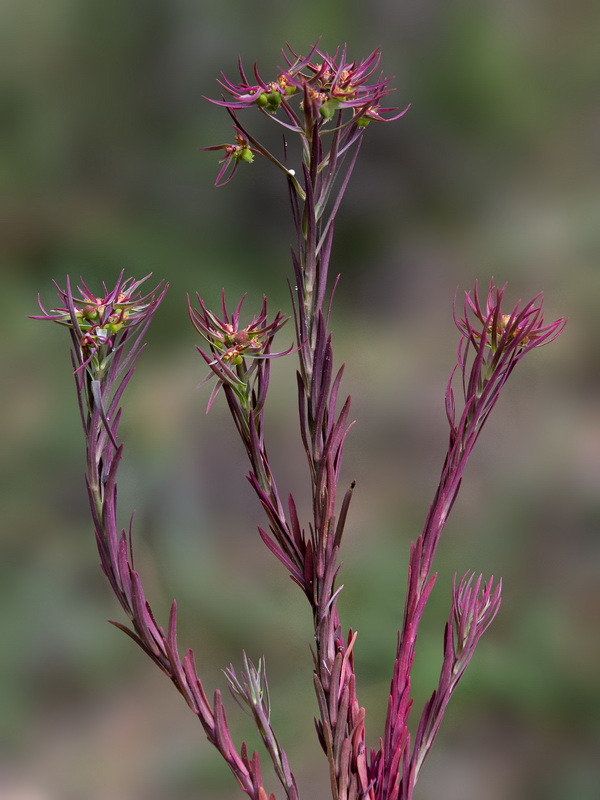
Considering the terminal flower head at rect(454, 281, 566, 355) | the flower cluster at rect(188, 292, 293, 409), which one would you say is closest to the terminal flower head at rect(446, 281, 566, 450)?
the terminal flower head at rect(454, 281, 566, 355)

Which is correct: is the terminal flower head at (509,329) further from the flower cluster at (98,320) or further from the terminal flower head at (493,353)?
the flower cluster at (98,320)

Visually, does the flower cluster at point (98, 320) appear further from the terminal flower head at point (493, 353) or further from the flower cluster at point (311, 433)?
the terminal flower head at point (493, 353)

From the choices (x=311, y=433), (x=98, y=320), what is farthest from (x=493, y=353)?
(x=98, y=320)

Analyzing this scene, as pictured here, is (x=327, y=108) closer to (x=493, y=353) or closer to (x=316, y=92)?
(x=316, y=92)

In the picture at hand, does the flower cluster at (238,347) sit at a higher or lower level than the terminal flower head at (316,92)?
lower

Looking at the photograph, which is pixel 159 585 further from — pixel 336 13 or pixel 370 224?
pixel 336 13

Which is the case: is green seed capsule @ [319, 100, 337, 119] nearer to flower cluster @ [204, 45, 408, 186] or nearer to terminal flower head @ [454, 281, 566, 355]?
flower cluster @ [204, 45, 408, 186]

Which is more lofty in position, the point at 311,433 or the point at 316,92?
the point at 316,92

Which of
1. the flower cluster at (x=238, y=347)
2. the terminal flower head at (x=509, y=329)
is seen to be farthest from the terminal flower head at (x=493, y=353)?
the flower cluster at (x=238, y=347)

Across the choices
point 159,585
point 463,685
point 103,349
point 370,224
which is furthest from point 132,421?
point 103,349

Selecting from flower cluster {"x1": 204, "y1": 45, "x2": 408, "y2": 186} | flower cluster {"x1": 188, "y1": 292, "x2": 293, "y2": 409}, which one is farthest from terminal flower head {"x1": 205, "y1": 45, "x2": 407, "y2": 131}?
flower cluster {"x1": 188, "y1": 292, "x2": 293, "y2": 409}

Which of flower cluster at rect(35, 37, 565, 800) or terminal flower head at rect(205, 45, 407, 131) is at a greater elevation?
terminal flower head at rect(205, 45, 407, 131)
